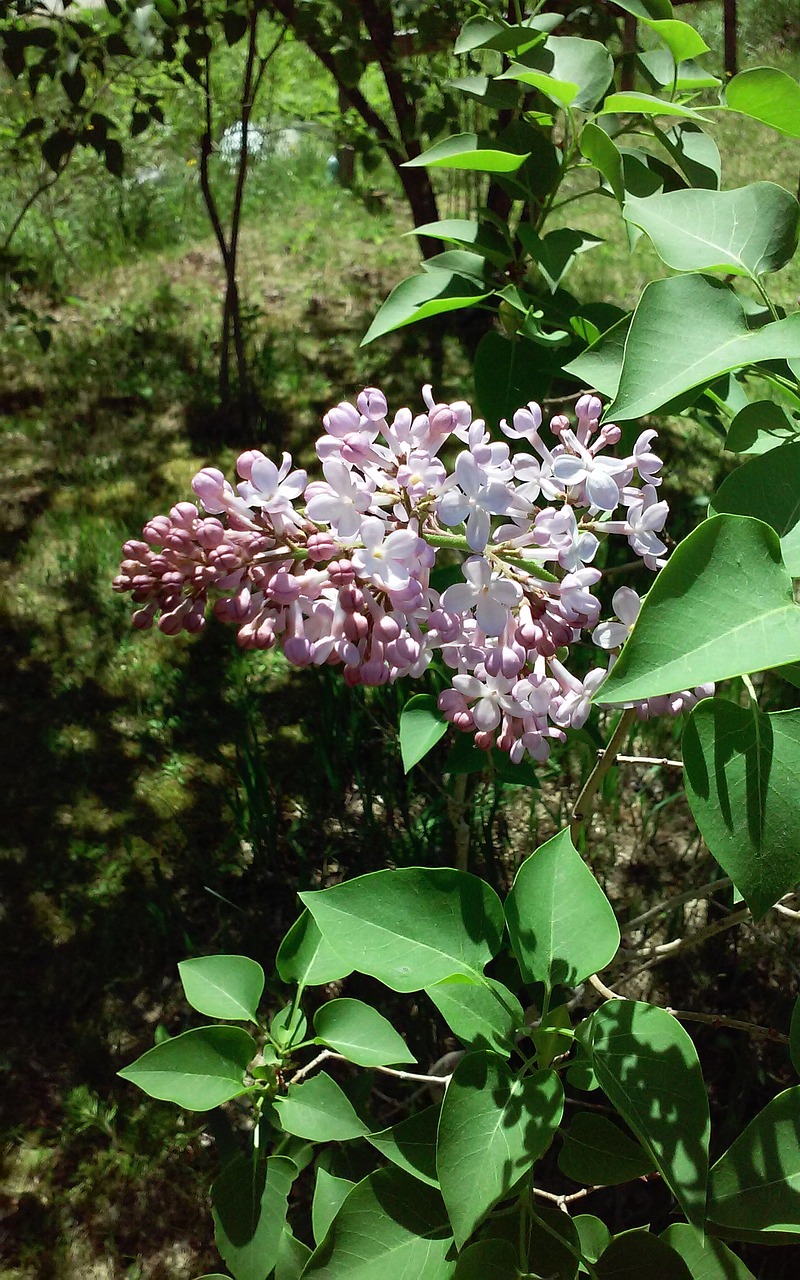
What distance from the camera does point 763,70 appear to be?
944 millimetres

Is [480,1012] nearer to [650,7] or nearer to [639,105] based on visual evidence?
[639,105]

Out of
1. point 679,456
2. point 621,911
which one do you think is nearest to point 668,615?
point 621,911

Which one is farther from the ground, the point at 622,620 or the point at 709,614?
the point at 709,614

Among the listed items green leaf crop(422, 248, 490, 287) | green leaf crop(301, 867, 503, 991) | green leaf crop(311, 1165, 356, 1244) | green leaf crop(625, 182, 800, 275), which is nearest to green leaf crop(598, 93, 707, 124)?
green leaf crop(625, 182, 800, 275)

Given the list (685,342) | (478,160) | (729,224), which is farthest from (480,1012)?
A: (478,160)

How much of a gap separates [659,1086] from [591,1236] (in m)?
0.27

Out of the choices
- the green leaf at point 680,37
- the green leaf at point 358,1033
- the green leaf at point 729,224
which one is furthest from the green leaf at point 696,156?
the green leaf at point 358,1033

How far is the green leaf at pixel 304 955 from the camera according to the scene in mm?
1196

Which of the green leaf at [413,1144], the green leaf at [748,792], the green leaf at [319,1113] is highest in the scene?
the green leaf at [748,792]

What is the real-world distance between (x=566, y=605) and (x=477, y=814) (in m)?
1.51

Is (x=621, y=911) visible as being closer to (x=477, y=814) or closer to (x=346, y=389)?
(x=477, y=814)

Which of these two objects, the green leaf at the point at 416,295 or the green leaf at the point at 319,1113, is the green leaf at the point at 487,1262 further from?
the green leaf at the point at 416,295

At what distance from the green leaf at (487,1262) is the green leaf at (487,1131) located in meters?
0.12

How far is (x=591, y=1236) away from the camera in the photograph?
3.24 feet
